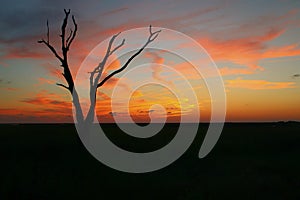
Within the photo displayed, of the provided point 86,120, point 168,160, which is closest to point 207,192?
point 168,160

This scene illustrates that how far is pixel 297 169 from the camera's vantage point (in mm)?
16000

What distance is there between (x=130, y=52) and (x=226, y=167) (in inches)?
408

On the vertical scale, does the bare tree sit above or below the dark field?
above

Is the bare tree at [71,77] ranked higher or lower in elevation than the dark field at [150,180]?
higher

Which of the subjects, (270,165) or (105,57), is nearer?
(270,165)

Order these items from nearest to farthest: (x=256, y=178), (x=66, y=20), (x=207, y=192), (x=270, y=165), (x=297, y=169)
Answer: (x=207, y=192) → (x=256, y=178) → (x=297, y=169) → (x=270, y=165) → (x=66, y=20)

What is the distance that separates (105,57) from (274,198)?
554 inches

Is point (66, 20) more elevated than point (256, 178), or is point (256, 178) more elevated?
point (66, 20)

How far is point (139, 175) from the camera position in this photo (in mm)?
13852

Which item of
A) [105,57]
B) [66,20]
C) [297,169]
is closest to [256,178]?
[297,169]

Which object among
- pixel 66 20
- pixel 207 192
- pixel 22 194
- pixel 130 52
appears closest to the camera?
pixel 22 194

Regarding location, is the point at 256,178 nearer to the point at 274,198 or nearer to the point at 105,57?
the point at 274,198

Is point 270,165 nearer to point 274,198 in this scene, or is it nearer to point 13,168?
point 274,198

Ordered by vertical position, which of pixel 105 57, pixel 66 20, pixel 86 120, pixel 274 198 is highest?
pixel 66 20
